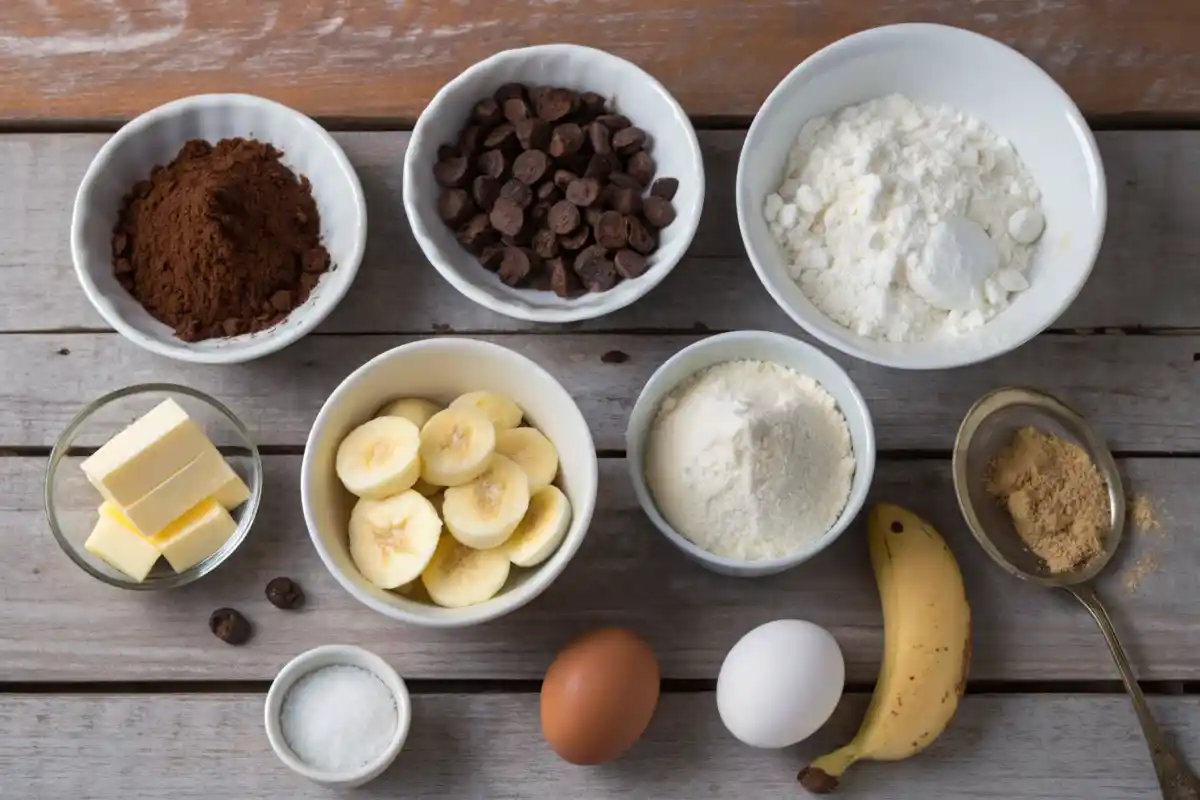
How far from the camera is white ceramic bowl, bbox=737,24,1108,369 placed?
1.35 meters

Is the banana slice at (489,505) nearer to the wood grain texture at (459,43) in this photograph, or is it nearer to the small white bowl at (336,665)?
the small white bowl at (336,665)

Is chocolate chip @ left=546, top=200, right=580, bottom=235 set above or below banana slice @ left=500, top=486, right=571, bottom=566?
above

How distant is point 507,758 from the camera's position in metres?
1.35

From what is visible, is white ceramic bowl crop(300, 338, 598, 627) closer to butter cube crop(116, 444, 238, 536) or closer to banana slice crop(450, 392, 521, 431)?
banana slice crop(450, 392, 521, 431)

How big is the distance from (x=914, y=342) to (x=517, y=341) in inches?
19.3

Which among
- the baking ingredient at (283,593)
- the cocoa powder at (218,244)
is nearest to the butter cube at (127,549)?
the baking ingredient at (283,593)

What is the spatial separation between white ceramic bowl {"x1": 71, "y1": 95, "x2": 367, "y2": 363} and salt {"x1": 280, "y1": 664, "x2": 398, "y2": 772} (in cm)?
40

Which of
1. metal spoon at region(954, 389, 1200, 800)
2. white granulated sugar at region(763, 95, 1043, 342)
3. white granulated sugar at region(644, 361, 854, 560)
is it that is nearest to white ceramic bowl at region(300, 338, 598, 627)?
white granulated sugar at region(644, 361, 854, 560)

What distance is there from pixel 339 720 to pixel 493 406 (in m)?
0.39

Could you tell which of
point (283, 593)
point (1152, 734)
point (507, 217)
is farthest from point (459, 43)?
point (1152, 734)

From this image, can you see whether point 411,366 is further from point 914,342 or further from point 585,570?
point 914,342

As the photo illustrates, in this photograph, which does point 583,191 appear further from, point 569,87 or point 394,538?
point 394,538

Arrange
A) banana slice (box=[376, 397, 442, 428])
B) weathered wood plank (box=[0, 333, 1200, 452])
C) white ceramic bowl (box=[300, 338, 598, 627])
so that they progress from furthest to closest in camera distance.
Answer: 1. weathered wood plank (box=[0, 333, 1200, 452])
2. banana slice (box=[376, 397, 442, 428])
3. white ceramic bowl (box=[300, 338, 598, 627])

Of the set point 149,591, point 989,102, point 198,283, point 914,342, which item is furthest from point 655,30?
point 149,591
